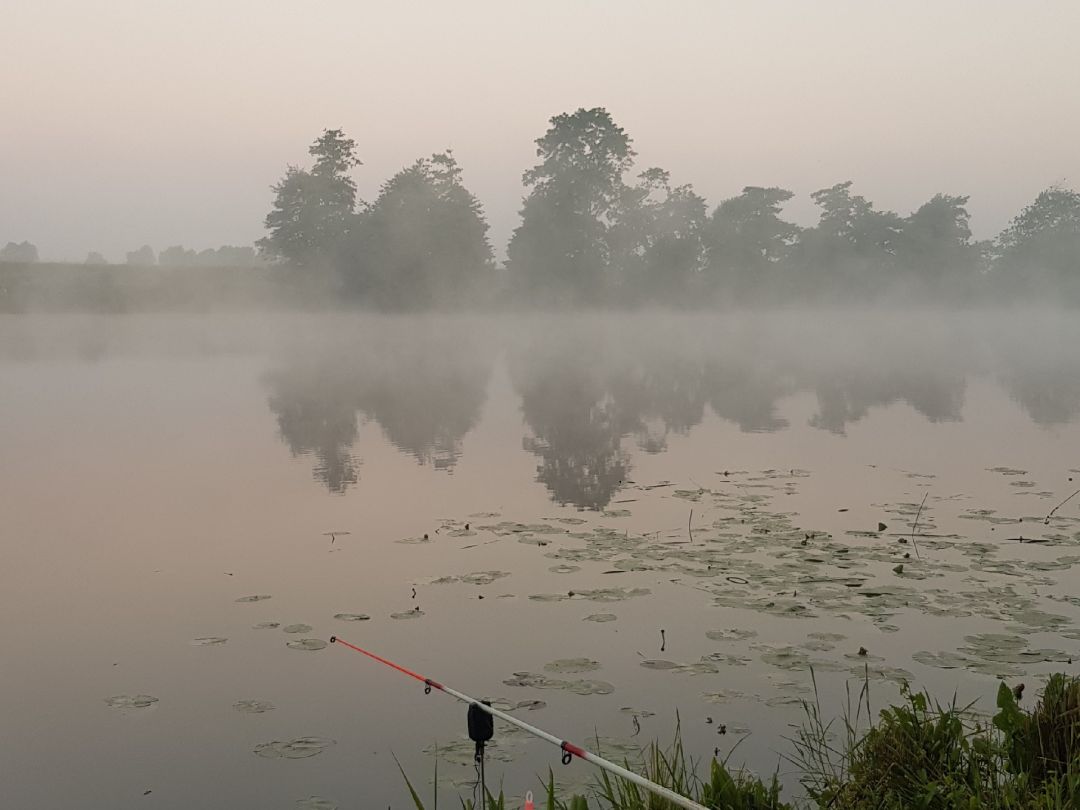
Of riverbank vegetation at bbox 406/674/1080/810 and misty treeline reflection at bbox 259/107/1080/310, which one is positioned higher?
misty treeline reflection at bbox 259/107/1080/310

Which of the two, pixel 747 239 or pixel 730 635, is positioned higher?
pixel 747 239

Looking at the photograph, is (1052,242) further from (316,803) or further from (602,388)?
(316,803)

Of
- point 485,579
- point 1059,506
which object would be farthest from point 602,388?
point 485,579

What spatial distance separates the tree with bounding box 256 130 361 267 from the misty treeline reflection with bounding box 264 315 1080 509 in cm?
2329

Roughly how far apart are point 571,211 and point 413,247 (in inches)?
537

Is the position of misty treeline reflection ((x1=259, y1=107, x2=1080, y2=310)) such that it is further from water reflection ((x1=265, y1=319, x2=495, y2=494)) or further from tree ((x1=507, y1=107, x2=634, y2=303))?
water reflection ((x1=265, y1=319, x2=495, y2=494))

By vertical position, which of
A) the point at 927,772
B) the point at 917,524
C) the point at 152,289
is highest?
the point at 152,289

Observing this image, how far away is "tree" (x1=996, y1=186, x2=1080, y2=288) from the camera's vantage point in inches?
3898

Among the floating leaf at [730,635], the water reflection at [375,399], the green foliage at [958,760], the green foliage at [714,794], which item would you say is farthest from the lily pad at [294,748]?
the water reflection at [375,399]

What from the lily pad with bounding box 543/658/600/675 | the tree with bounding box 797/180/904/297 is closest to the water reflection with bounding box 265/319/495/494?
the lily pad with bounding box 543/658/600/675

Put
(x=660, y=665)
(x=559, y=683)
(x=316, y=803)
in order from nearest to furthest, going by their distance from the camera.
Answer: (x=316, y=803), (x=559, y=683), (x=660, y=665)

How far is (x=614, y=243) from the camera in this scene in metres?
78.6

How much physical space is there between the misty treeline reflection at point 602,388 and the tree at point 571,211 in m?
24.0

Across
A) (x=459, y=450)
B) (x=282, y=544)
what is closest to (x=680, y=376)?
(x=459, y=450)
